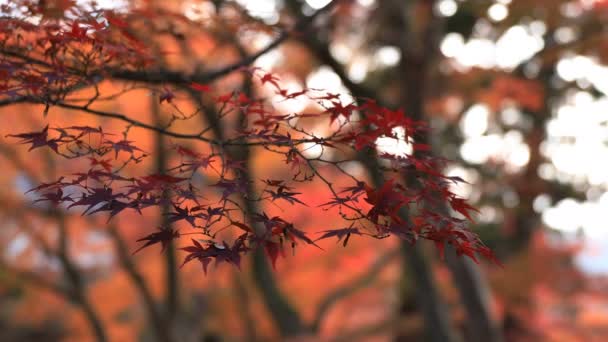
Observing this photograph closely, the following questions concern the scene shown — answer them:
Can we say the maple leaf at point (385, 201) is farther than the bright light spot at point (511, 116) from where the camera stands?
No

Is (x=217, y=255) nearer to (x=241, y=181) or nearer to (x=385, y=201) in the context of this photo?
(x=241, y=181)

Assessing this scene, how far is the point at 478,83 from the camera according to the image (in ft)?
24.4

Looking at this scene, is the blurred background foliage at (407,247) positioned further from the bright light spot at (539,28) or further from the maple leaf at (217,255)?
the maple leaf at (217,255)

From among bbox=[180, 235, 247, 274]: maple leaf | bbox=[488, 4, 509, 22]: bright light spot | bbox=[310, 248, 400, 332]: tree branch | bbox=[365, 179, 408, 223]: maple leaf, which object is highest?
bbox=[488, 4, 509, 22]: bright light spot

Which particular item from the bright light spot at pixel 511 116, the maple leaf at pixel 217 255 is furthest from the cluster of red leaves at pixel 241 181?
the bright light spot at pixel 511 116

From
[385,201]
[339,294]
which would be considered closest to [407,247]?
[339,294]

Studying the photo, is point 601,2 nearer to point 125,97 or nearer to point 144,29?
point 144,29

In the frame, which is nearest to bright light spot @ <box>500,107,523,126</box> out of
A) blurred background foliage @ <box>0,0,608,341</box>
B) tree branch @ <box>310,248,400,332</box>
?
blurred background foliage @ <box>0,0,608,341</box>

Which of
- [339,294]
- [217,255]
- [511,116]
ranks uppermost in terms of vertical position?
[511,116]

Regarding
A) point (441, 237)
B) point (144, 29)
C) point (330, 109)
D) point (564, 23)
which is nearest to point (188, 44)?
point (144, 29)

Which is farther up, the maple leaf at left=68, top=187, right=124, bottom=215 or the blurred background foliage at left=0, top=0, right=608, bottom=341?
the blurred background foliage at left=0, top=0, right=608, bottom=341

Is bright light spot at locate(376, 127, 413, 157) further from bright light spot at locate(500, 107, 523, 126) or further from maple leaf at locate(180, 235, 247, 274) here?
bright light spot at locate(500, 107, 523, 126)

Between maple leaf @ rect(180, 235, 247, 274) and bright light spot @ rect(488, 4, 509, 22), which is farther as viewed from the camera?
bright light spot @ rect(488, 4, 509, 22)

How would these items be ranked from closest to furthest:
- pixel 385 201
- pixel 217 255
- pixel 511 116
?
pixel 217 255, pixel 385 201, pixel 511 116
